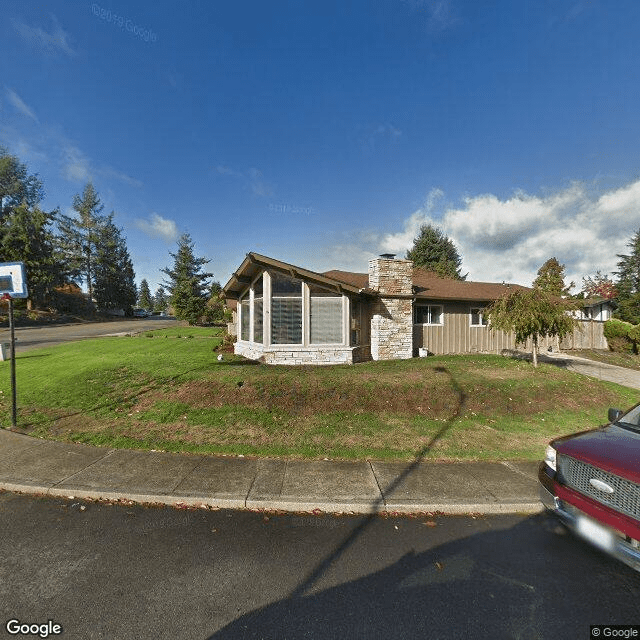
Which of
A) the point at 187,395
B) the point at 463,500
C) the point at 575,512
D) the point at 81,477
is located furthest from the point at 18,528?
the point at 575,512

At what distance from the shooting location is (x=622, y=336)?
A: 62.0 ft

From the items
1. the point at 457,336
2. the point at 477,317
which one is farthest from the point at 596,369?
the point at 457,336

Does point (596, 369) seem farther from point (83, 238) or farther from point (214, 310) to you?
point (83, 238)

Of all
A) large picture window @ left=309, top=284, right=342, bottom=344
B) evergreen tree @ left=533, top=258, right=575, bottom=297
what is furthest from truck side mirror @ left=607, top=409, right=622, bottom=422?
evergreen tree @ left=533, top=258, right=575, bottom=297

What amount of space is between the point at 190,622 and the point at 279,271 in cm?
999

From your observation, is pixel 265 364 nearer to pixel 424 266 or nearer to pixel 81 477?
pixel 81 477

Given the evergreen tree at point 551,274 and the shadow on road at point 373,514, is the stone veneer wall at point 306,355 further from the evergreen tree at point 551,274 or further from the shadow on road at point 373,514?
the evergreen tree at point 551,274

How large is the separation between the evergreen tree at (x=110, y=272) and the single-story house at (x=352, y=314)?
45.1m

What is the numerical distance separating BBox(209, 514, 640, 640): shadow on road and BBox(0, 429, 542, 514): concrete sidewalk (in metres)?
0.83

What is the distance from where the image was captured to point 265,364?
11.1 m

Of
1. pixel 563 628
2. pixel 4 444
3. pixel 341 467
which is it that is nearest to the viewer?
pixel 563 628

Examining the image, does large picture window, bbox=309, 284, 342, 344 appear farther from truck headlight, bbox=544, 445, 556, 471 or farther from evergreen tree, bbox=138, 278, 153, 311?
evergreen tree, bbox=138, 278, 153, 311

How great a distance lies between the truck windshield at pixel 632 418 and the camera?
12.9 feet

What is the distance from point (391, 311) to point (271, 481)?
32.9 feet
